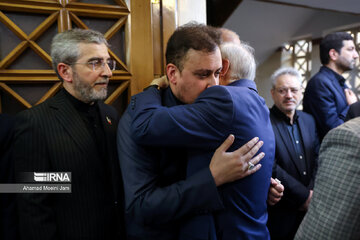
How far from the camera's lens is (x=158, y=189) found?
44.4 inches

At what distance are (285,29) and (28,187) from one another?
7305 millimetres

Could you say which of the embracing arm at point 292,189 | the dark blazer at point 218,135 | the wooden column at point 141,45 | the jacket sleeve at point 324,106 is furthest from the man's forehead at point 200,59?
the jacket sleeve at point 324,106

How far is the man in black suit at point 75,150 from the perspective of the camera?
4.23 ft

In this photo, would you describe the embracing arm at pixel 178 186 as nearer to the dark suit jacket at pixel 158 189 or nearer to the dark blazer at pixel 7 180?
the dark suit jacket at pixel 158 189

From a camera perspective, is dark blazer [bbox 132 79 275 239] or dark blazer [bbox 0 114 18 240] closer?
dark blazer [bbox 132 79 275 239]

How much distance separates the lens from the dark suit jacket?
108cm

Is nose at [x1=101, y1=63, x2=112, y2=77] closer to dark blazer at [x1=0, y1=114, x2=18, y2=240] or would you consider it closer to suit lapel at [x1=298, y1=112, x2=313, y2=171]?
dark blazer at [x1=0, y1=114, x2=18, y2=240]

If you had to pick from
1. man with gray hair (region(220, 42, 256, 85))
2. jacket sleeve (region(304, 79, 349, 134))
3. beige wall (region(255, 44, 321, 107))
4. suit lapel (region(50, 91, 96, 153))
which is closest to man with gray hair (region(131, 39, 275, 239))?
man with gray hair (region(220, 42, 256, 85))

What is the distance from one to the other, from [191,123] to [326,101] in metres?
1.90

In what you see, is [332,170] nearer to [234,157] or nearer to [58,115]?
[234,157]

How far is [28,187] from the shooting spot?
1277 millimetres

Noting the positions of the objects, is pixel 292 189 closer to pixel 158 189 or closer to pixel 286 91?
pixel 286 91

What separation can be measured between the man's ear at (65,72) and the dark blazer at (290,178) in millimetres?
1488

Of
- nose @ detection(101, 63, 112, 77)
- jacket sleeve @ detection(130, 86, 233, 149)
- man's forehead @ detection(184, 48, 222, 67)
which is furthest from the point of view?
nose @ detection(101, 63, 112, 77)
